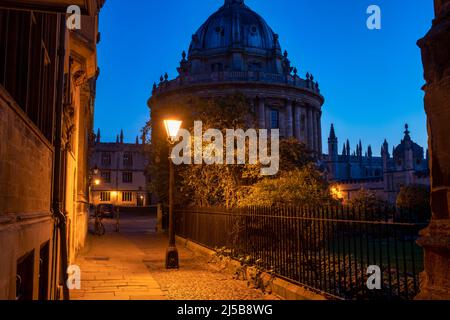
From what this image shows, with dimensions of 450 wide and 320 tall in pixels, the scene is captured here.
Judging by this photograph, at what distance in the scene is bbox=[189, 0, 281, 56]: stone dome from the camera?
233 ft

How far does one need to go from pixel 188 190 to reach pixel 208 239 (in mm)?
6434

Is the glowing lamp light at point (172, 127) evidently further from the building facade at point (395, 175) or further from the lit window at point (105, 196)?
the lit window at point (105, 196)

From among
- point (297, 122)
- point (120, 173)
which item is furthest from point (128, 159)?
point (297, 122)

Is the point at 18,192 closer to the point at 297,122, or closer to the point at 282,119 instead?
the point at 282,119

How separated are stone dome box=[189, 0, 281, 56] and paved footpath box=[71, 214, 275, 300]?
58.8 m

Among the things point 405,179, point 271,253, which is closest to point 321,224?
point 271,253

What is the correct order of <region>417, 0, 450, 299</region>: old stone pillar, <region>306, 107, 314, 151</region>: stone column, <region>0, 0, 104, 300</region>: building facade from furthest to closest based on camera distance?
<region>306, 107, 314, 151</region>: stone column < <region>0, 0, 104, 300</region>: building facade < <region>417, 0, 450, 299</region>: old stone pillar

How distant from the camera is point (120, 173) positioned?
84562mm

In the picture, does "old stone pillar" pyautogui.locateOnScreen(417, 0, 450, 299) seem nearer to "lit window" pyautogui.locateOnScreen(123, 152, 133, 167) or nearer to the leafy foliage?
the leafy foliage

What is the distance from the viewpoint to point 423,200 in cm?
3033

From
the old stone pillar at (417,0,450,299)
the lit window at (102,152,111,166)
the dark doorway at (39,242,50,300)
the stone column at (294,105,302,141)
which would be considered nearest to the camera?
the old stone pillar at (417,0,450,299)

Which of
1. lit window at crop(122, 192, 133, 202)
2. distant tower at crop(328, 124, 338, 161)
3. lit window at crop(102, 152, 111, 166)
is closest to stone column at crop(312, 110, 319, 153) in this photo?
lit window at crop(122, 192, 133, 202)

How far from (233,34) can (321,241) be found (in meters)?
65.9

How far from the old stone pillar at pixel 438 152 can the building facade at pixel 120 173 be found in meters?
Answer: 80.8
